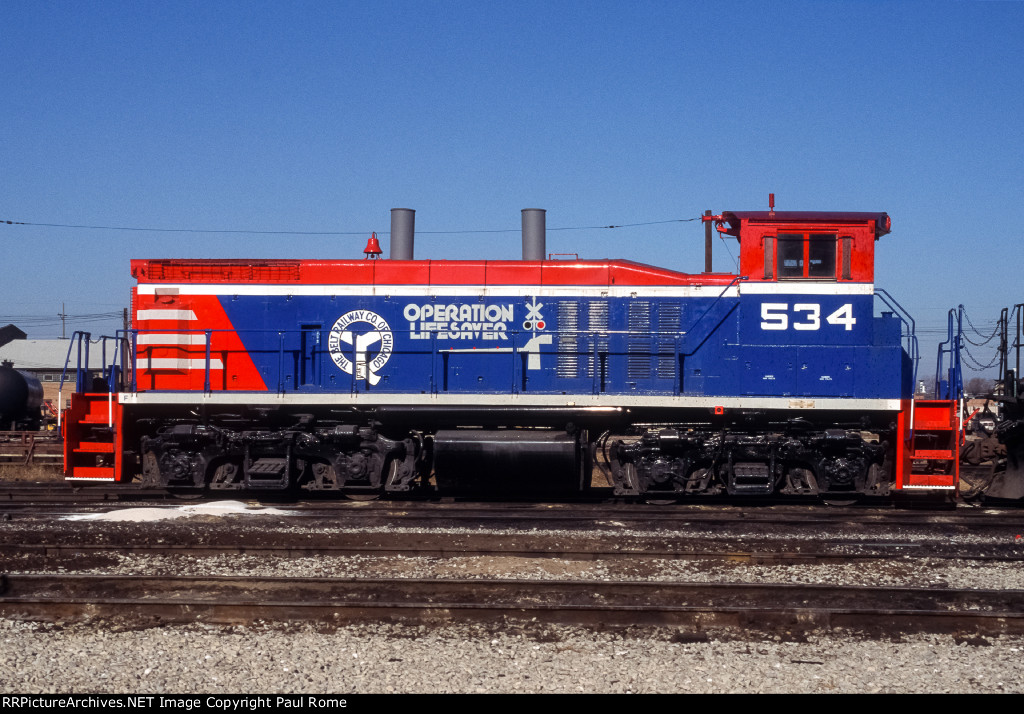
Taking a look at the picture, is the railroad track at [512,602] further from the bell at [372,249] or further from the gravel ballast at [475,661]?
the bell at [372,249]

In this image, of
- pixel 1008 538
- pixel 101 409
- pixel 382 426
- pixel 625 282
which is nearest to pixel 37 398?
pixel 101 409

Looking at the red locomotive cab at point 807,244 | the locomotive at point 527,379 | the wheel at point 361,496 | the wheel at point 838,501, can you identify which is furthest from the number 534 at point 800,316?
the wheel at point 361,496

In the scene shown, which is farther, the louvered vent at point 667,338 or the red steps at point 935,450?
the louvered vent at point 667,338

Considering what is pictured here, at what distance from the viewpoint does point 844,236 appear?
11.4 metres

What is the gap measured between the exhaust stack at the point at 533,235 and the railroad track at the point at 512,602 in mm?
6515

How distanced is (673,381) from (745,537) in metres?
2.96

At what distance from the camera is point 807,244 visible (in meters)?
11.5

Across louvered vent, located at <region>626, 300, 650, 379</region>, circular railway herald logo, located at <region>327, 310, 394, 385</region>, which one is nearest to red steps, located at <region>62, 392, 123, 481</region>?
circular railway herald logo, located at <region>327, 310, 394, 385</region>

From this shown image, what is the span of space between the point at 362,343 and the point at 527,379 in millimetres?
2295

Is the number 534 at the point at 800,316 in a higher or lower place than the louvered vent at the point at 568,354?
higher

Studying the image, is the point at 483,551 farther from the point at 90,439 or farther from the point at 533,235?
the point at 90,439

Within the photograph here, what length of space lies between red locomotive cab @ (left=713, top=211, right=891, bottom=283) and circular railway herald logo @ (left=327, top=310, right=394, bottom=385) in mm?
4760

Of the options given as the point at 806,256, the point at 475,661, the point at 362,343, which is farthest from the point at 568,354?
the point at 475,661

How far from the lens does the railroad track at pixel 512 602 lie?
241 inches
